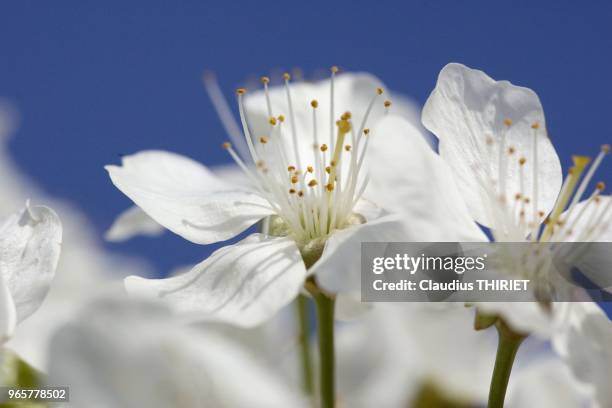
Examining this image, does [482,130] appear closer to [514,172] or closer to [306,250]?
[514,172]

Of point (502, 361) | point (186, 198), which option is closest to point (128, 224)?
point (186, 198)

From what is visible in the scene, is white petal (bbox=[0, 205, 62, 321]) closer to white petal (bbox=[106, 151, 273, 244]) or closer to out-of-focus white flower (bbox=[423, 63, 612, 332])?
white petal (bbox=[106, 151, 273, 244])

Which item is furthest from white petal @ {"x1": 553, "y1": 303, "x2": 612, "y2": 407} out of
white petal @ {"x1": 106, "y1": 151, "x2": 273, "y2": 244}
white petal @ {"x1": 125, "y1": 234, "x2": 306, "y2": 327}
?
white petal @ {"x1": 106, "y1": 151, "x2": 273, "y2": 244}

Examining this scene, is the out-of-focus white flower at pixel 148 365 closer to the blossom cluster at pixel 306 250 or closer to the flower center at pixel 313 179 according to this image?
the blossom cluster at pixel 306 250

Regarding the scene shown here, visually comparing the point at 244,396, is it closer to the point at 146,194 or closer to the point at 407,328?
the point at 146,194

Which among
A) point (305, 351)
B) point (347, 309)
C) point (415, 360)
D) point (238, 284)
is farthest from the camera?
point (415, 360)

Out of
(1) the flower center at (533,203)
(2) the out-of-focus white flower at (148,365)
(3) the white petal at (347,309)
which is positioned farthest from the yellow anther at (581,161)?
(2) the out-of-focus white flower at (148,365)
